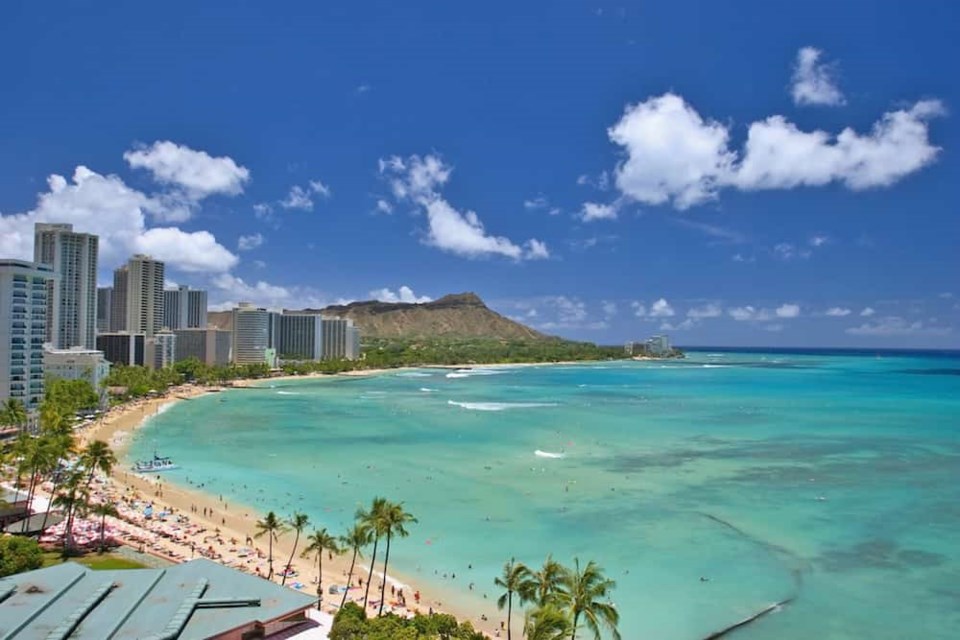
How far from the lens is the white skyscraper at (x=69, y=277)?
381 ft

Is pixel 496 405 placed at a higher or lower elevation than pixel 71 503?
lower

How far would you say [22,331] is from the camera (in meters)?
59.5

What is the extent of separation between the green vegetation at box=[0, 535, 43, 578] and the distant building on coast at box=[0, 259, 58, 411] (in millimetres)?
41620

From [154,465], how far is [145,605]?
35158mm

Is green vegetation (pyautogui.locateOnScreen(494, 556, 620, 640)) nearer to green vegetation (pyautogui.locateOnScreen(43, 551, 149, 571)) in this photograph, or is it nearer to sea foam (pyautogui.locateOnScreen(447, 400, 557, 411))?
green vegetation (pyautogui.locateOnScreen(43, 551, 149, 571))

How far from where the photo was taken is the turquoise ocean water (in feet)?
90.6

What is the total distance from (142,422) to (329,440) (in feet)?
87.9

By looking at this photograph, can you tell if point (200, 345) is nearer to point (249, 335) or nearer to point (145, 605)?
point (249, 335)

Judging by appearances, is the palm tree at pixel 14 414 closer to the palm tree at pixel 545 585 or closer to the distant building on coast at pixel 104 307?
the palm tree at pixel 545 585

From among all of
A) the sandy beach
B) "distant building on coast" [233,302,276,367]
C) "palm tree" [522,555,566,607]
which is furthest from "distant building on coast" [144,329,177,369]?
"palm tree" [522,555,566,607]

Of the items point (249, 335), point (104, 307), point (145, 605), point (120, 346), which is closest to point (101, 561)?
point (145, 605)

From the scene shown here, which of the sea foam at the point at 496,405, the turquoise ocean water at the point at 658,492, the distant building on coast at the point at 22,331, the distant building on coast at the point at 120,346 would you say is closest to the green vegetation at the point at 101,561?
the turquoise ocean water at the point at 658,492

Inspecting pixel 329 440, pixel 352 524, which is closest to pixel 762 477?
pixel 352 524

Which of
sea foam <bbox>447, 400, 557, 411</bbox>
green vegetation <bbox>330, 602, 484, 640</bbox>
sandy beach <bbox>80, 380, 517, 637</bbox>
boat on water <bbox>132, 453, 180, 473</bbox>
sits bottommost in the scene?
sandy beach <bbox>80, 380, 517, 637</bbox>
